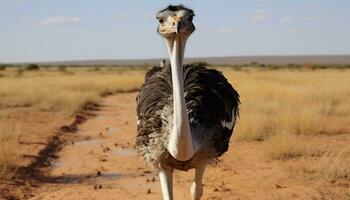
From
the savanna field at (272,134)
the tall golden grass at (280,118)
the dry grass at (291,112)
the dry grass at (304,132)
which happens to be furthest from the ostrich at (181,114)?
the dry grass at (291,112)

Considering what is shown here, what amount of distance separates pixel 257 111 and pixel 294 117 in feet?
7.09

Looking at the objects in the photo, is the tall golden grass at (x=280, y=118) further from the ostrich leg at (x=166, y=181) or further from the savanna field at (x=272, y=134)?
the ostrich leg at (x=166, y=181)

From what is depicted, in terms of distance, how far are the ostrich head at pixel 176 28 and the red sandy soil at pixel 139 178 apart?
220 cm

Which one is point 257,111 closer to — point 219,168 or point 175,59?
point 219,168

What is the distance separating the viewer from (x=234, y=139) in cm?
1103

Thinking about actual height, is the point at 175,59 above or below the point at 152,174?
above

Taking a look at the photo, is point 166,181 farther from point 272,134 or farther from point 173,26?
point 272,134

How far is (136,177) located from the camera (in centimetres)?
798

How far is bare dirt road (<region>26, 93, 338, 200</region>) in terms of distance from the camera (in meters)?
6.95

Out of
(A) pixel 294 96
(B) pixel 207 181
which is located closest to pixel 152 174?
(B) pixel 207 181

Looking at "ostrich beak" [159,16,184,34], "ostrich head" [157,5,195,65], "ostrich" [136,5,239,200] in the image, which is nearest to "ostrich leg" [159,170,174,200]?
"ostrich" [136,5,239,200]

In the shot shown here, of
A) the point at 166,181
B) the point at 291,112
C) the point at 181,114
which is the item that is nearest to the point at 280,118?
the point at 291,112

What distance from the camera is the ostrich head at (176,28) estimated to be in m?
3.85

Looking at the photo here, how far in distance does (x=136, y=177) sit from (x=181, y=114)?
13.9 ft
